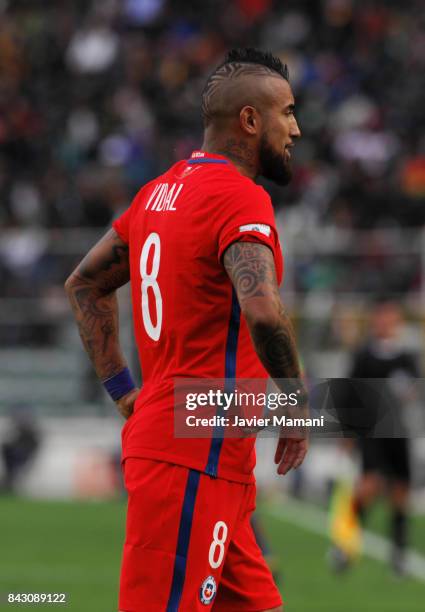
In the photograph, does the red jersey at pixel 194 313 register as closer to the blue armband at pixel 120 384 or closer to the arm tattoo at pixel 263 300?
the arm tattoo at pixel 263 300

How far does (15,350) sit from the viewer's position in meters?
19.4

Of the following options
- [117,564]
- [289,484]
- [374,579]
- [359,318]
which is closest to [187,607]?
[374,579]

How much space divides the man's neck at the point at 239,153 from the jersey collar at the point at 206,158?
0.02 meters

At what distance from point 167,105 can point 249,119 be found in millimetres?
17638

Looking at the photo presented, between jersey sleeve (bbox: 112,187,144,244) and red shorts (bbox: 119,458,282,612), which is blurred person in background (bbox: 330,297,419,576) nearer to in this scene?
jersey sleeve (bbox: 112,187,144,244)

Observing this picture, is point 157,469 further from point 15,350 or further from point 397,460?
point 15,350

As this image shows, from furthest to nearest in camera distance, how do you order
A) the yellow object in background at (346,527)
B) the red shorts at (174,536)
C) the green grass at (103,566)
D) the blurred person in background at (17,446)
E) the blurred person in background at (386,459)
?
the blurred person in background at (17,446) < the blurred person in background at (386,459) < the yellow object in background at (346,527) < the green grass at (103,566) < the red shorts at (174,536)

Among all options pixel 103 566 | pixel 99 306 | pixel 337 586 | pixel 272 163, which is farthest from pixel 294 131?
pixel 103 566

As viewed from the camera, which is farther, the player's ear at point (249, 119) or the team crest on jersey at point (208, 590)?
the player's ear at point (249, 119)

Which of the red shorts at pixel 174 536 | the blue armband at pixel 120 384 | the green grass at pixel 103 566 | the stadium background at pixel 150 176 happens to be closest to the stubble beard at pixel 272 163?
the blue armband at pixel 120 384

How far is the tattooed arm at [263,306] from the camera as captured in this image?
161 inches

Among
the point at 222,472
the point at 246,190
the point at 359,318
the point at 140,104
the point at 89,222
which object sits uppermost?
the point at 140,104

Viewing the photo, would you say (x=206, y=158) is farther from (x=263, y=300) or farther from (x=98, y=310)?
(x=98, y=310)

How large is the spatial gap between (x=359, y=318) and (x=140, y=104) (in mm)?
6267
